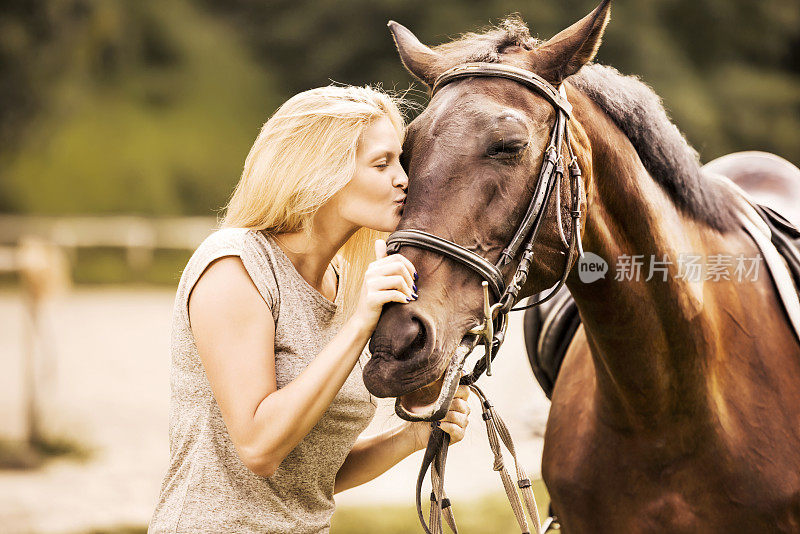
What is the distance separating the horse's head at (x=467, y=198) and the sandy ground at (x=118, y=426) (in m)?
0.68

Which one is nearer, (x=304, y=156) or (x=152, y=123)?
(x=304, y=156)

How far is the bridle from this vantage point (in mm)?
1732

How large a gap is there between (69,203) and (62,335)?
362 inches

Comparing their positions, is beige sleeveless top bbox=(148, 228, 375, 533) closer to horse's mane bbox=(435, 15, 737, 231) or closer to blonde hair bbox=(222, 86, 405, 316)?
blonde hair bbox=(222, 86, 405, 316)

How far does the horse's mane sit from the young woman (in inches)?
11.5

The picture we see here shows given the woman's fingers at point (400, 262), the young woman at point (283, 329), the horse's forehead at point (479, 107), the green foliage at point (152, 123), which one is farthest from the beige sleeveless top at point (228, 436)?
the green foliage at point (152, 123)

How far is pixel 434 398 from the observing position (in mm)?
1776

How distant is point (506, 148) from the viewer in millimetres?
1790

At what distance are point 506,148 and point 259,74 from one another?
21513mm

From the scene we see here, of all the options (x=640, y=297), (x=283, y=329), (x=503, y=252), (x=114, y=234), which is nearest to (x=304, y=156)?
(x=283, y=329)

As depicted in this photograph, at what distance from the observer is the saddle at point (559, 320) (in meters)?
2.51

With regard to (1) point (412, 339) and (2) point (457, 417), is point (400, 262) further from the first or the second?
(2) point (457, 417)

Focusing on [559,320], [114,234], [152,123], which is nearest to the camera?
[559,320]

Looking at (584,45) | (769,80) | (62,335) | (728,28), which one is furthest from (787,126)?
(584,45)
